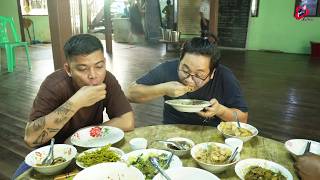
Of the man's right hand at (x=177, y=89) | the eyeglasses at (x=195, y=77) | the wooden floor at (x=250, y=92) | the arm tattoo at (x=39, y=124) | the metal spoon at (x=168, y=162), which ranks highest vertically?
the eyeglasses at (x=195, y=77)

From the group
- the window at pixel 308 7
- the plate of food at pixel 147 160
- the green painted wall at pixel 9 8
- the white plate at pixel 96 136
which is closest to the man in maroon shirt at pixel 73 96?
the white plate at pixel 96 136

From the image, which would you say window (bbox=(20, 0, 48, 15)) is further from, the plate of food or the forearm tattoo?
the plate of food

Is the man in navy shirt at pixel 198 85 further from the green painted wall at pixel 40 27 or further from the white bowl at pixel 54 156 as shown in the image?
the green painted wall at pixel 40 27

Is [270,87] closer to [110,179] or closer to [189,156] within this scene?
[189,156]

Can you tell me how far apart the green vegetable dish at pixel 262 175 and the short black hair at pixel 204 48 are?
2.84 feet

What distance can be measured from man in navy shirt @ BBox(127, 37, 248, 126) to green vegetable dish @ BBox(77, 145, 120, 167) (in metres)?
0.68

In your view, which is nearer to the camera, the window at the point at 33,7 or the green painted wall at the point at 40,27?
the window at the point at 33,7

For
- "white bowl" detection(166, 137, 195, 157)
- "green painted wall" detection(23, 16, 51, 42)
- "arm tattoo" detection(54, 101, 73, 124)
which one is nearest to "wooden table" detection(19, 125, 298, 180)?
"white bowl" detection(166, 137, 195, 157)

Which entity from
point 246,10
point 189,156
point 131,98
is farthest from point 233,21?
point 189,156

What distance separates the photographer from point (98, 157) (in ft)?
4.66

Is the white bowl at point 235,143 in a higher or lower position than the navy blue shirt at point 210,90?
lower

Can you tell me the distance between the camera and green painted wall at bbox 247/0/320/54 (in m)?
9.74

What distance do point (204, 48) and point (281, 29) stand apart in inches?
372

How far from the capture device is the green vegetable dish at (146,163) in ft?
4.30
